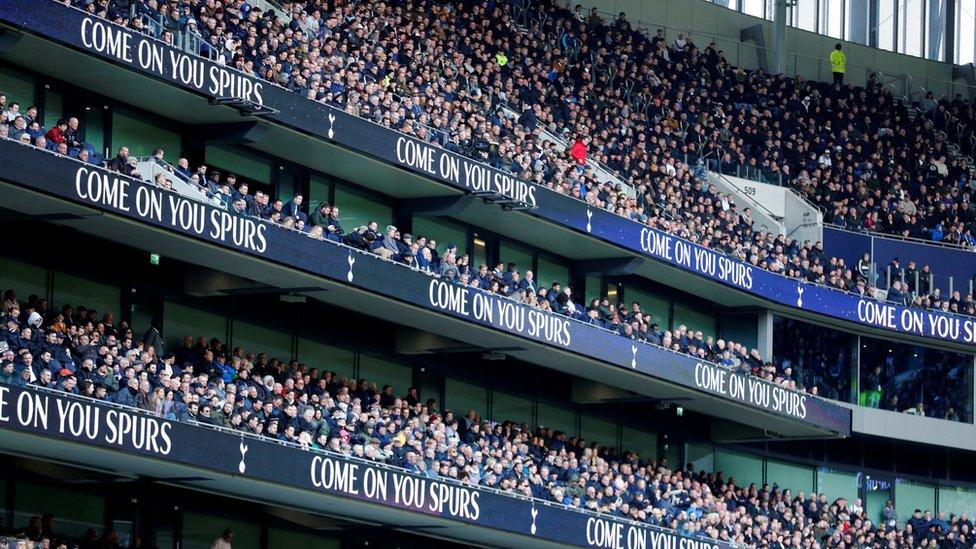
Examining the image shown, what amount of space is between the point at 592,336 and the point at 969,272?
13.7m

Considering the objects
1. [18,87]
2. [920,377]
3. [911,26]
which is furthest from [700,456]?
[911,26]

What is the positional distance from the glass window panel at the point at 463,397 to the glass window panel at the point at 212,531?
567cm

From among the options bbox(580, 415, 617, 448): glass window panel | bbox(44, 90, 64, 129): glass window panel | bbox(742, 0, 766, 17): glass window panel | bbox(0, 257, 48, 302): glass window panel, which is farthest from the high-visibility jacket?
bbox(0, 257, 48, 302): glass window panel

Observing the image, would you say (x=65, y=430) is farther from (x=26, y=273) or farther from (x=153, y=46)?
(x=153, y=46)

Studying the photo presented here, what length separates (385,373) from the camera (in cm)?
3597

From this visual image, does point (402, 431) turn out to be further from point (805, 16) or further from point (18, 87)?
point (805, 16)

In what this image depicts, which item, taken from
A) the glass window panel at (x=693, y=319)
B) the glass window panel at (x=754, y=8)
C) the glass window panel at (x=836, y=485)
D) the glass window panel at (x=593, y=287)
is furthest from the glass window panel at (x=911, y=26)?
the glass window panel at (x=593, y=287)

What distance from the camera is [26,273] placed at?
1158 inches

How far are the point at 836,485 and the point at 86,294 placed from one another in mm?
20336

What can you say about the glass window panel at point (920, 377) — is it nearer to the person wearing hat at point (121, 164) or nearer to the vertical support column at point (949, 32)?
the vertical support column at point (949, 32)

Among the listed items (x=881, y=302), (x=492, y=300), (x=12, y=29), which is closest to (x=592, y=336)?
(x=492, y=300)

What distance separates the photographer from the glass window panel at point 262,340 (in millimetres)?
33031

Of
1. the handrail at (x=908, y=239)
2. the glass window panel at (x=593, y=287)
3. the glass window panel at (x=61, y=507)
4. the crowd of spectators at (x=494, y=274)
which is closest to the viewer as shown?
the glass window panel at (x=61, y=507)

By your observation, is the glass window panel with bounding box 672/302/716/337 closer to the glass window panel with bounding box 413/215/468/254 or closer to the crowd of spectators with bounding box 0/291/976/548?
the crowd of spectators with bounding box 0/291/976/548
